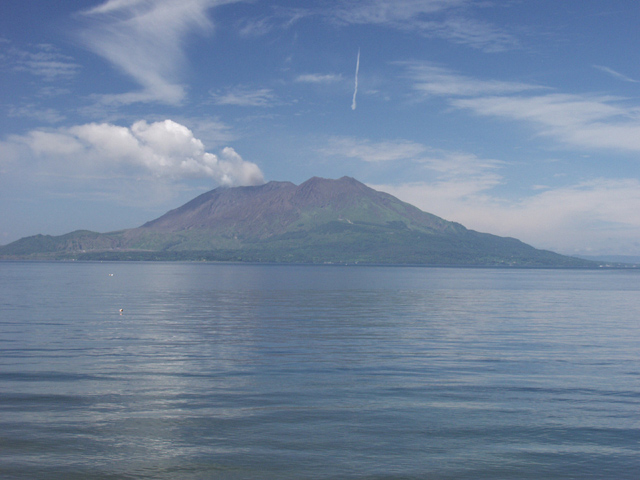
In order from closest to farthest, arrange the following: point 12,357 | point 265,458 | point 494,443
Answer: point 265,458 → point 494,443 → point 12,357

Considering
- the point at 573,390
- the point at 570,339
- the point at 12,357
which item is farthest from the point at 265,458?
the point at 570,339

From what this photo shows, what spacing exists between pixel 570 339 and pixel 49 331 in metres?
46.9

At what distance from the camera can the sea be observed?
18781 millimetres

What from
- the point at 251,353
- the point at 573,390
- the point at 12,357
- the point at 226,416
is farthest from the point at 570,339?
the point at 12,357

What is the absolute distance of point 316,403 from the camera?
2566 centimetres

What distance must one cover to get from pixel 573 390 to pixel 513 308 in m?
53.5

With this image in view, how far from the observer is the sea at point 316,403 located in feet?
61.6

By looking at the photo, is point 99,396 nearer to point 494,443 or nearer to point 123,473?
point 123,473

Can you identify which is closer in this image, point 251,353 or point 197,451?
point 197,451

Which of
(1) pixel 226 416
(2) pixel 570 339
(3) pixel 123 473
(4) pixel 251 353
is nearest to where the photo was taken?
(3) pixel 123 473

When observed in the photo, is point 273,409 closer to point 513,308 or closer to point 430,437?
point 430,437

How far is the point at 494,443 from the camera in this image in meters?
20.8

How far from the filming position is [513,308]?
80125 millimetres

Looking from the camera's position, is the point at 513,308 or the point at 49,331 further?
the point at 513,308
